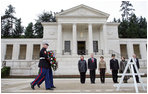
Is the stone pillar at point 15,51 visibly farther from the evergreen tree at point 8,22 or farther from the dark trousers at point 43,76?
the dark trousers at point 43,76

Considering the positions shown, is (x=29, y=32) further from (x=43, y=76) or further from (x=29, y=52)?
(x=43, y=76)

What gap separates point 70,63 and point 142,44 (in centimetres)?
1923

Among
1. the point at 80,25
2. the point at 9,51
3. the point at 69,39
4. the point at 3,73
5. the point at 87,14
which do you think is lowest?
the point at 3,73

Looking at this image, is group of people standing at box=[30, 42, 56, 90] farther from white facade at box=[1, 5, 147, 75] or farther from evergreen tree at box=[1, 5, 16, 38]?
evergreen tree at box=[1, 5, 16, 38]

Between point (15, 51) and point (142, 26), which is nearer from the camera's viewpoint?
point (15, 51)

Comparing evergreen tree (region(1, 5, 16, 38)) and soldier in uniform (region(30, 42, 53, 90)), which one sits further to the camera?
evergreen tree (region(1, 5, 16, 38))

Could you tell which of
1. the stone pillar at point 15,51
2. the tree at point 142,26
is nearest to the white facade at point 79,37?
the stone pillar at point 15,51

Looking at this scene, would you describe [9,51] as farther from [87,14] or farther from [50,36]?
[87,14]

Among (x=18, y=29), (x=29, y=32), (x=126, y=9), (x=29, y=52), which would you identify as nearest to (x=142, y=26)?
(x=126, y=9)

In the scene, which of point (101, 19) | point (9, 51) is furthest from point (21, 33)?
point (101, 19)

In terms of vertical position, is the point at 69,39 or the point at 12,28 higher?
the point at 12,28

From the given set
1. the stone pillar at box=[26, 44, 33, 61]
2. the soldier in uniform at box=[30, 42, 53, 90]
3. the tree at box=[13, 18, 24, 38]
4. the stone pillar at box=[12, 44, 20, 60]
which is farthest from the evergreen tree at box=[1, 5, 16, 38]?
the soldier in uniform at box=[30, 42, 53, 90]

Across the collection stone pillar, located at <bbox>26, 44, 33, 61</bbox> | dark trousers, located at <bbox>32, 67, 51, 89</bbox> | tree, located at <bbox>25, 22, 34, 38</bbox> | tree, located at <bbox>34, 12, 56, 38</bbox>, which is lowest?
dark trousers, located at <bbox>32, 67, 51, 89</bbox>

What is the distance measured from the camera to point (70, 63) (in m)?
20.9
